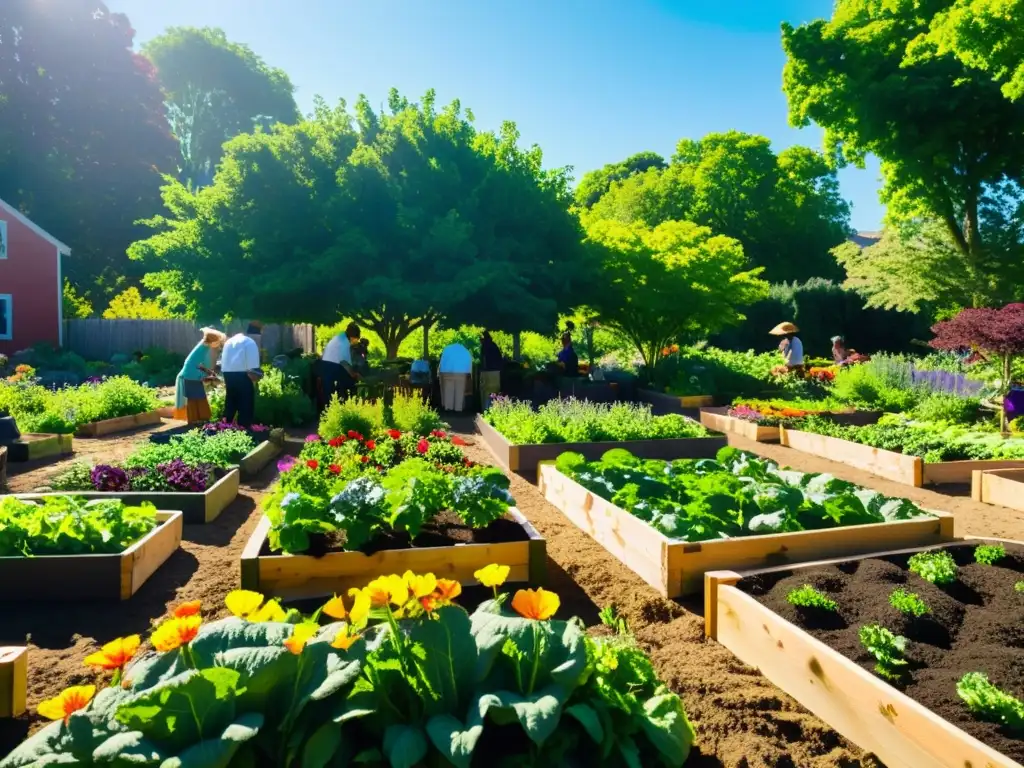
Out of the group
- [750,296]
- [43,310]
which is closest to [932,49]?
[750,296]

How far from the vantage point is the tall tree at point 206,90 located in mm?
47125

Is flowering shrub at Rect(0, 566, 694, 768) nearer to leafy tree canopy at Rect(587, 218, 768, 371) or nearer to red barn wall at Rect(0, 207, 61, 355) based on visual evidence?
leafy tree canopy at Rect(587, 218, 768, 371)

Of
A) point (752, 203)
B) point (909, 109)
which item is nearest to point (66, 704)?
point (909, 109)

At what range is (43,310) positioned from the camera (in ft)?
82.7

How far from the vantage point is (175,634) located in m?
2.17

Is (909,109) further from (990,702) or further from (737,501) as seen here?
(990,702)

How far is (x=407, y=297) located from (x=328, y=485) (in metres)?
9.07

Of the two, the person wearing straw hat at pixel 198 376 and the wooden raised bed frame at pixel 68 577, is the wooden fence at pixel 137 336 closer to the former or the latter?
the person wearing straw hat at pixel 198 376

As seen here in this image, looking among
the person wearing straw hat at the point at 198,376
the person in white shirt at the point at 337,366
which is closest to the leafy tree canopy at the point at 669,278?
the person in white shirt at the point at 337,366

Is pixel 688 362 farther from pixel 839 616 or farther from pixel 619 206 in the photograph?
pixel 619 206

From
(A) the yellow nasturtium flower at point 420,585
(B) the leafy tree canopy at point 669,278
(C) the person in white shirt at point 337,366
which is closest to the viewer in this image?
(A) the yellow nasturtium flower at point 420,585

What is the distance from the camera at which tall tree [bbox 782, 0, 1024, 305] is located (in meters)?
20.3

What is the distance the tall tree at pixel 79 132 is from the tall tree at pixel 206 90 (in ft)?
29.9

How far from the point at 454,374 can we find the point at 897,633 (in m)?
11.6
